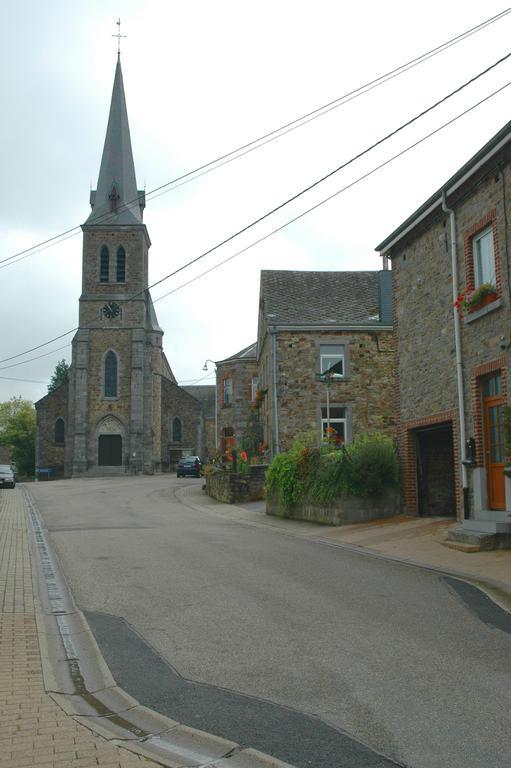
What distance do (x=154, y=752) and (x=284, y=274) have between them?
28338 millimetres

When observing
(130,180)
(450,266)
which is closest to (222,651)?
(450,266)

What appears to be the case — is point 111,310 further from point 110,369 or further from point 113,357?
point 110,369

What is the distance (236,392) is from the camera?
44125 mm

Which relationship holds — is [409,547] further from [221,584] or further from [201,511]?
[201,511]

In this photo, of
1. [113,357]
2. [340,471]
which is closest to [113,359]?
[113,357]

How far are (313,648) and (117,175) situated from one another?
201 ft

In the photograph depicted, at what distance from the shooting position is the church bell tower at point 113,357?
57375 millimetres

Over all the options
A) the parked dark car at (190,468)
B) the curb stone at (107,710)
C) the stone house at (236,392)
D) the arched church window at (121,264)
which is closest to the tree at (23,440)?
the arched church window at (121,264)

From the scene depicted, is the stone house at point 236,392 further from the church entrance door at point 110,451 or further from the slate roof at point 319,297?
the church entrance door at point 110,451

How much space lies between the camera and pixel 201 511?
2362cm

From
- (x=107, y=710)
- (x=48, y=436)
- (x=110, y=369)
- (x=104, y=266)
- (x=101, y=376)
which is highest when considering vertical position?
(x=104, y=266)

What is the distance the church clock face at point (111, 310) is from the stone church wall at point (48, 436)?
8.70 m

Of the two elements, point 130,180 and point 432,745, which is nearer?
point 432,745

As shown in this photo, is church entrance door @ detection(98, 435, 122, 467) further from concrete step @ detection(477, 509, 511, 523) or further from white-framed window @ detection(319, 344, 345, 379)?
concrete step @ detection(477, 509, 511, 523)
